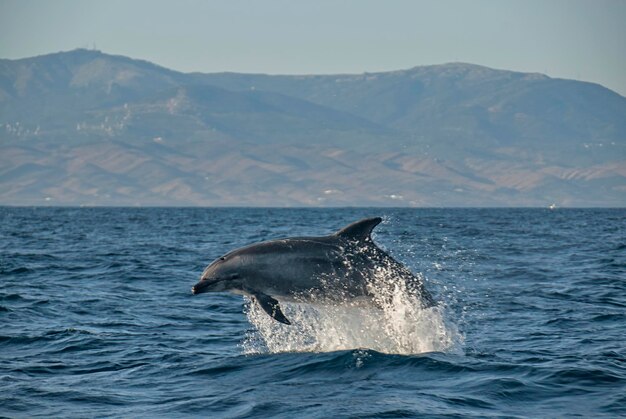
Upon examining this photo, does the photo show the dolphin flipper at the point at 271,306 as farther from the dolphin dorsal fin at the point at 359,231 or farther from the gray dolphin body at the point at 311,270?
the dolphin dorsal fin at the point at 359,231

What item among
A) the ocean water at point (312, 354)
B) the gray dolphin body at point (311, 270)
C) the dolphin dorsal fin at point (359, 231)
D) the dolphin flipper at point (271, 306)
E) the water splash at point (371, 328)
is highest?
the dolphin dorsal fin at point (359, 231)

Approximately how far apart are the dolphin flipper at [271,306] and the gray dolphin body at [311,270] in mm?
15

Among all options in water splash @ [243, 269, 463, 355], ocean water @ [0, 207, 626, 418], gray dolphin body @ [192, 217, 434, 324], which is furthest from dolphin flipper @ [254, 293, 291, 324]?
ocean water @ [0, 207, 626, 418]

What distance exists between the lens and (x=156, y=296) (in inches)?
1001

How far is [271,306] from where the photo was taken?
1530 centimetres

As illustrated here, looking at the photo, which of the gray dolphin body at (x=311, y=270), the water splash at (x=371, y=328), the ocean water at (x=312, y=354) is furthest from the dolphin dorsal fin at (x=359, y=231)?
the ocean water at (x=312, y=354)

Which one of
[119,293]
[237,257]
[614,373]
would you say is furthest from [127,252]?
[614,373]

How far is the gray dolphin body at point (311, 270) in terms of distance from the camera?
15.5 metres

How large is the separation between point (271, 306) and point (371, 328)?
217 centimetres

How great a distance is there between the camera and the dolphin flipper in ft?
49.5

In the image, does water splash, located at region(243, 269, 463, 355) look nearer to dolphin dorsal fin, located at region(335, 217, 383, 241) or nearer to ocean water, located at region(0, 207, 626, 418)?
ocean water, located at region(0, 207, 626, 418)

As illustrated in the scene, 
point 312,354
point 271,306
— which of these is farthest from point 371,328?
point 271,306

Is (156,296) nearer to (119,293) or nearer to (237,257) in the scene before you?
(119,293)

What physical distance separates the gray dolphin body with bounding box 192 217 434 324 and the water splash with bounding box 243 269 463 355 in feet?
0.61
